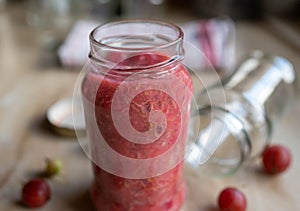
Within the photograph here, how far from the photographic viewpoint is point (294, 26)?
104 cm

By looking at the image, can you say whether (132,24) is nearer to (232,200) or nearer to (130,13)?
(232,200)

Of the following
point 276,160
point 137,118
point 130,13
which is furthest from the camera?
point 130,13

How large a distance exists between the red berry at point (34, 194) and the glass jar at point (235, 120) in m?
0.18

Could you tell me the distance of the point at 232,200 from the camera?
21.3 inches

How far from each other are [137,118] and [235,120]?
7.6 inches

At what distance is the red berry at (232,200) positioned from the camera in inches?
21.3

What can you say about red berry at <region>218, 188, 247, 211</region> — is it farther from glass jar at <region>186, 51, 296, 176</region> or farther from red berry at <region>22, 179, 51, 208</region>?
red berry at <region>22, 179, 51, 208</region>

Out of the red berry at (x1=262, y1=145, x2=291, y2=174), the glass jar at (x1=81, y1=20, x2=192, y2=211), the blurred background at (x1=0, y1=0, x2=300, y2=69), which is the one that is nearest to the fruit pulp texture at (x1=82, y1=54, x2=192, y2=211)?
the glass jar at (x1=81, y1=20, x2=192, y2=211)

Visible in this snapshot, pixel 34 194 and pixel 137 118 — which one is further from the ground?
pixel 137 118

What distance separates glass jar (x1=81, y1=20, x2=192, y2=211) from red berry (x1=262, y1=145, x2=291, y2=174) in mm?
137

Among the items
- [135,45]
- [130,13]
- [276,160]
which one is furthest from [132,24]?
[130,13]

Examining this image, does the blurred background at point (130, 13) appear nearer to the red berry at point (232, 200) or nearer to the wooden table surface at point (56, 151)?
the wooden table surface at point (56, 151)

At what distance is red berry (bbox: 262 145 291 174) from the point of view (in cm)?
61

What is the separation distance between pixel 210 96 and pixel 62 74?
0.32 meters
